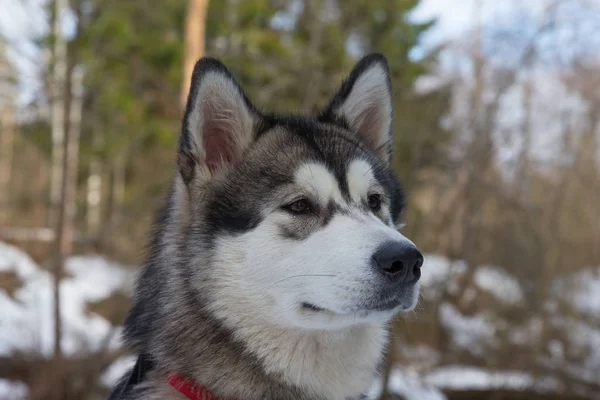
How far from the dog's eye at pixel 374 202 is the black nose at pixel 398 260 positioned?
571 mm

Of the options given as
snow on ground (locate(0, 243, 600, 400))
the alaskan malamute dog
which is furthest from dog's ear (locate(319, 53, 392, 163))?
snow on ground (locate(0, 243, 600, 400))

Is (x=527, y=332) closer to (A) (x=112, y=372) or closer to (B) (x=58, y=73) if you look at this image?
(A) (x=112, y=372)

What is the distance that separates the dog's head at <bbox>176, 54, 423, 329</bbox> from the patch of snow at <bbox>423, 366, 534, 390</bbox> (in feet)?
20.5

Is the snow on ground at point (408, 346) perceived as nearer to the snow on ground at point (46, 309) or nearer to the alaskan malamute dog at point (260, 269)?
the snow on ground at point (46, 309)

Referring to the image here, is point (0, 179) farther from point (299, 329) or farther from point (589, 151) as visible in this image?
point (299, 329)

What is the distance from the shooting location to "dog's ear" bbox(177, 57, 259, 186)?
8.39ft

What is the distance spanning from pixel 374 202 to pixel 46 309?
283 inches

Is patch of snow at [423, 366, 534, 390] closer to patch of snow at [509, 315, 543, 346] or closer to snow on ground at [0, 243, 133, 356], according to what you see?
patch of snow at [509, 315, 543, 346]

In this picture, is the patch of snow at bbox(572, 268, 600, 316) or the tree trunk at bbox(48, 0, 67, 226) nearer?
the tree trunk at bbox(48, 0, 67, 226)

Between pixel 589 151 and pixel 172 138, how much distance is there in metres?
10.4

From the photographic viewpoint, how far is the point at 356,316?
238 cm

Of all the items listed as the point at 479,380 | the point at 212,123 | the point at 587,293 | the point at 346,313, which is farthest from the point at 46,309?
the point at 587,293

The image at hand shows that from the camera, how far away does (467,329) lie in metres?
10.8

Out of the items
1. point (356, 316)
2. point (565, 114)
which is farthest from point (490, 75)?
point (356, 316)
